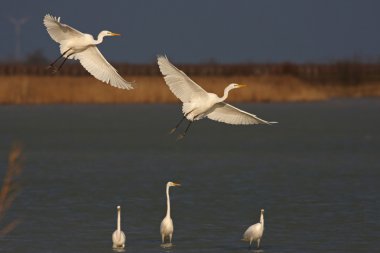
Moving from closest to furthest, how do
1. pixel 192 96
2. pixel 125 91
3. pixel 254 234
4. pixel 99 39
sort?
1. pixel 254 234
2. pixel 192 96
3. pixel 99 39
4. pixel 125 91

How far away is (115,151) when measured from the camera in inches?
924

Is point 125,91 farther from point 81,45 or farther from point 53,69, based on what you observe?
point 53,69

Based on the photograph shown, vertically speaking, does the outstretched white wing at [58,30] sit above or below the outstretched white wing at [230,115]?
above

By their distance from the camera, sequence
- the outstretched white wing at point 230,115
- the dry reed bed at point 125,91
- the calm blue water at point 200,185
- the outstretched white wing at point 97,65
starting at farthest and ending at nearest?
the dry reed bed at point 125,91, the outstretched white wing at point 230,115, the outstretched white wing at point 97,65, the calm blue water at point 200,185

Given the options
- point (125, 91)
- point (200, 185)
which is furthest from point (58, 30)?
point (125, 91)

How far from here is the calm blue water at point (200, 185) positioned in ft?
41.2

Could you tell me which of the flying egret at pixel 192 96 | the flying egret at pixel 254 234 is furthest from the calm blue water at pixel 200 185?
the flying egret at pixel 192 96

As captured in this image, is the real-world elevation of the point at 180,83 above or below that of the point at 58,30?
below

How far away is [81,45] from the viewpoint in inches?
525

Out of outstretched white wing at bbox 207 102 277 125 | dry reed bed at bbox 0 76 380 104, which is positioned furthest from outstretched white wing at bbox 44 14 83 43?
dry reed bed at bbox 0 76 380 104

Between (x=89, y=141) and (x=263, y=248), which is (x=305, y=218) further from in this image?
(x=89, y=141)

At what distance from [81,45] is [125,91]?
83.3 ft

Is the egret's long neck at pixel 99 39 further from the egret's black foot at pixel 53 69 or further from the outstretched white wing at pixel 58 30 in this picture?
the egret's black foot at pixel 53 69

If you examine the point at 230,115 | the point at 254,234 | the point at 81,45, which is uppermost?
the point at 81,45
